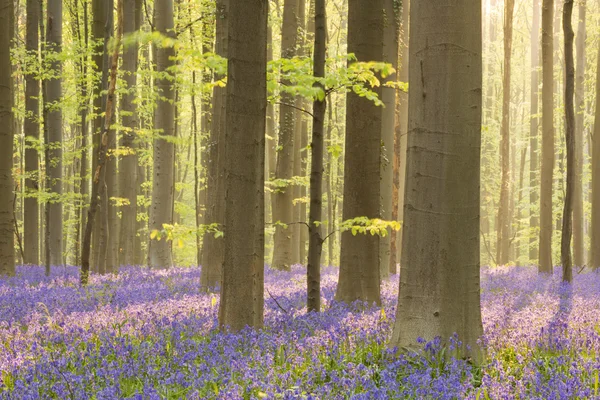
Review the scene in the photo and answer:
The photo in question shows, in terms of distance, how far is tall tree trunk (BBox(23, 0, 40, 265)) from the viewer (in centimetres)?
1772

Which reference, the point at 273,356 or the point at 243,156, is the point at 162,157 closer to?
the point at 243,156

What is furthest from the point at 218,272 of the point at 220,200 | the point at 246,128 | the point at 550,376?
the point at 550,376

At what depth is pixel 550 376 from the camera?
5164 millimetres

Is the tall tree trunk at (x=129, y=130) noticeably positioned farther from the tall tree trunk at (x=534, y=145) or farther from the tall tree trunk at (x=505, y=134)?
the tall tree trunk at (x=534, y=145)

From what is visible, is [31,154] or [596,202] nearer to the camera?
[596,202]

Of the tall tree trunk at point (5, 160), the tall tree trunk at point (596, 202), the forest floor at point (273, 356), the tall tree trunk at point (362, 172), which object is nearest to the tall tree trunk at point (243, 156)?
the forest floor at point (273, 356)

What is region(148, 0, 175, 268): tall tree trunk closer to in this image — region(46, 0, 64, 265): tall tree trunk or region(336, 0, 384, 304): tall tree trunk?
region(46, 0, 64, 265): tall tree trunk

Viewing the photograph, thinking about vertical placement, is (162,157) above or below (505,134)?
below

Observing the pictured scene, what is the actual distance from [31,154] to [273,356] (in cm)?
1678

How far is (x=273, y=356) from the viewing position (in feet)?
19.2

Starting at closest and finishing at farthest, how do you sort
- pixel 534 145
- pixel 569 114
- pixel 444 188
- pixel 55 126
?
1. pixel 444 188
2. pixel 569 114
3. pixel 55 126
4. pixel 534 145

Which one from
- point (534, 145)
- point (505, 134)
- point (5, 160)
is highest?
point (534, 145)

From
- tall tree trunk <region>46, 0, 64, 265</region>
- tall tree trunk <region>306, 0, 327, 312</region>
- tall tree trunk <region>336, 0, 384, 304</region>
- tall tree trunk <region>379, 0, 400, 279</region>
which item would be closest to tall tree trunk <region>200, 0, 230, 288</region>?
tall tree trunk <region>336, 0, 384, 304</region>

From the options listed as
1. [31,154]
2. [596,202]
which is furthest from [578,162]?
[31,154]
